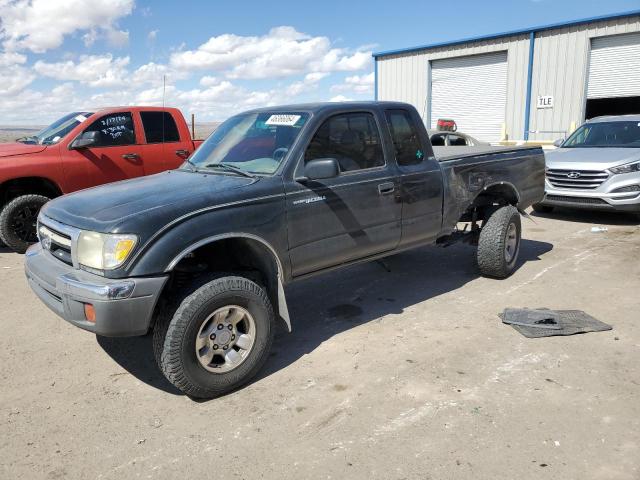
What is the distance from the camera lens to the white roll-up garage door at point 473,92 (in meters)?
19.7

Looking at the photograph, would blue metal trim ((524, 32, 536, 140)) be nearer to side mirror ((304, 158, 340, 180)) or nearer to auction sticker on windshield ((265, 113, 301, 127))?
auction sticker on windshield ((265, 113, 301, 127))

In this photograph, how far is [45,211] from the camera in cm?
374

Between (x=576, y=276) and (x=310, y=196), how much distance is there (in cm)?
359

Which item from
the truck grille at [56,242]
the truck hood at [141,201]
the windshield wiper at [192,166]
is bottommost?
the truck grille at [56,242]

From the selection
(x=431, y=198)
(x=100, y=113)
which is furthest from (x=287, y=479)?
(x=100, y=113)

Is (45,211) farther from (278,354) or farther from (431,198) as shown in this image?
(431,198)

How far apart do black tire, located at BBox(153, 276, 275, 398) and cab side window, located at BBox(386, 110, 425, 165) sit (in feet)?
6.21

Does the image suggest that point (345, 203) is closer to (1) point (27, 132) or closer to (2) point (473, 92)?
(2) point (473, 92)

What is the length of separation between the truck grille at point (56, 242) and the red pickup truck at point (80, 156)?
152 inches

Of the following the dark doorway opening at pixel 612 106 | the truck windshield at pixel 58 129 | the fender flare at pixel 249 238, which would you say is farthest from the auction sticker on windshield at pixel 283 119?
the dark doorway opening at pixel 612 106

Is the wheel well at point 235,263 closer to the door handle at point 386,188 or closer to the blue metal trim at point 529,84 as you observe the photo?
the door handle at point 386,188

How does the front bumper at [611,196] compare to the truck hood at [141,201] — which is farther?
the front bumper at [611,196]

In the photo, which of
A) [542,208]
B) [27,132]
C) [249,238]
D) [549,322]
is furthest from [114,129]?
[27,132]

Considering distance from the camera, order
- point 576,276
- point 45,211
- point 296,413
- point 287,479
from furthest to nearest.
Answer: point 576,276, point 45,211, point 296,413, point 287,479
